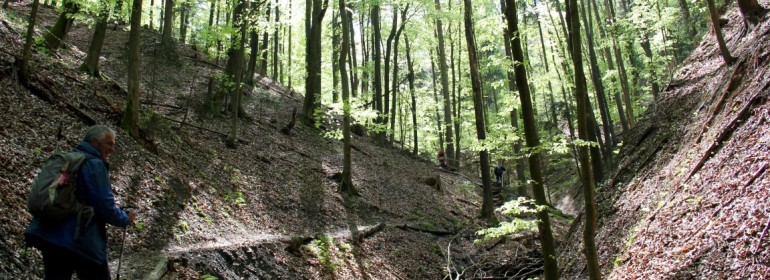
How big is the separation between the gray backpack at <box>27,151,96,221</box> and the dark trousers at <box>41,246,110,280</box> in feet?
0.88

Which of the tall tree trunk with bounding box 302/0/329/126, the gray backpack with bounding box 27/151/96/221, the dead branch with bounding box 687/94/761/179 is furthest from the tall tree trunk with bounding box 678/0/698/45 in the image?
the gray backpack with bounding box 27/151/96/221

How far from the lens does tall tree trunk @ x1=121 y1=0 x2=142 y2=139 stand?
33.1 ft

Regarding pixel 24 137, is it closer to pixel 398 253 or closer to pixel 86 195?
pixel 86 195

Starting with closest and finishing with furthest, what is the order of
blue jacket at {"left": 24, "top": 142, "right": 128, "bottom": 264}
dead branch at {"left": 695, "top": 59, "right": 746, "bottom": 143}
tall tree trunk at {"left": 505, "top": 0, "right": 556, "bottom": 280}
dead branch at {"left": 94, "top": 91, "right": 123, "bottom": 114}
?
blue jacket at {"left": 24, "top": 142, "right": 128, "bottom": 264} < tall tree trunk at {"left": 505, "top": 0, "right": 556, "bottom": 280} < dead branch at {"left": 695, "top": 59, "right": 746, "bottom": 143} < dead branch at {"left": 94, "top": 91, "right": 123, "bottom": 114}

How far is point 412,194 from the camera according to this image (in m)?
17.6

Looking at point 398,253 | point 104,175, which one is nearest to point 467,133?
point 398,253

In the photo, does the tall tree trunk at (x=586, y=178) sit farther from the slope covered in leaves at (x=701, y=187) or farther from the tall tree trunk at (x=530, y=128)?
the slope covered in leaves at (x=701, y=187)

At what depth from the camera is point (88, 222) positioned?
367cm

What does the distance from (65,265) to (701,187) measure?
8.04 metres

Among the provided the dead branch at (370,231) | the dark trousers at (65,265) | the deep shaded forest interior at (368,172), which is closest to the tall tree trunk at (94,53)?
the deep shaded forest interior at (368,172)

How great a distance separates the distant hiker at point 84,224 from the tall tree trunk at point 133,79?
6.97m

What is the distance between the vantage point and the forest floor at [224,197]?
697 cm

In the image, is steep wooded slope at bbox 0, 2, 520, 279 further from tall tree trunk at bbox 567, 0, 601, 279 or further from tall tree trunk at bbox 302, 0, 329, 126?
tall tree trunk at bbox 567, 0, 601, 279

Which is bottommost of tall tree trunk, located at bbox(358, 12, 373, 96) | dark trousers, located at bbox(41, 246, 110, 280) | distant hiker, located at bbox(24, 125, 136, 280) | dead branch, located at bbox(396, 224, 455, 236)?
dead branch, located at bbox(396, 224, 455, 236)
